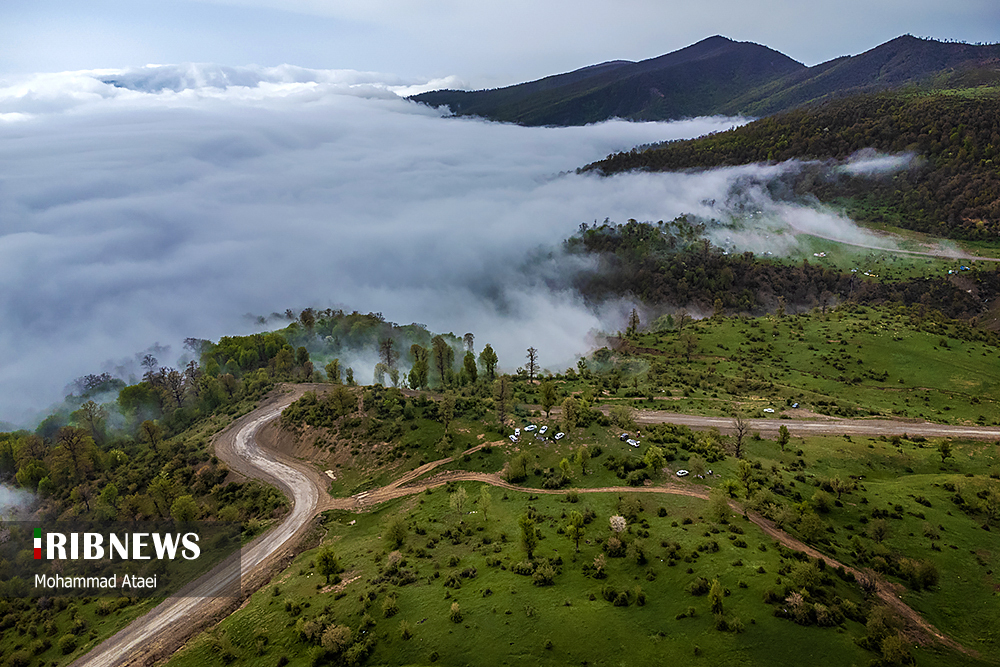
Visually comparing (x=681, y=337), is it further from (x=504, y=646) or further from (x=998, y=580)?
(x=504, y=646)

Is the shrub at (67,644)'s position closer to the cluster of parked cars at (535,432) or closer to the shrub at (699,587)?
the cluster of parked cars at (535,432)

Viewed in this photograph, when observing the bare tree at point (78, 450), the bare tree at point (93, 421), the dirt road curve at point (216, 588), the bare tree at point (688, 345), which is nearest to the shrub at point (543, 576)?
the dirt road curve at point (216, 588)

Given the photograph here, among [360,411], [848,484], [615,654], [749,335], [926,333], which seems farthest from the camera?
[749,335]

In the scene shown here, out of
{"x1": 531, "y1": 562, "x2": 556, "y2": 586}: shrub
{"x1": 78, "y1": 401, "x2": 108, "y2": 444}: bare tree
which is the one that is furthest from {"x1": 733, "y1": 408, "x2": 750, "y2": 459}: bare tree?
{"x1": 78, "y1": 401, "x2": 108, "y2": 444}: bare tree

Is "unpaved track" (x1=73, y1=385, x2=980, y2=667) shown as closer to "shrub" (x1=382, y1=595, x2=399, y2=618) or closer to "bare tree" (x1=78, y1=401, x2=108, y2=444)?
"shrub" (x1=382, y1=595, x2=399, y2=618)

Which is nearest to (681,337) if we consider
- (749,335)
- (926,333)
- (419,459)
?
(749,335)
